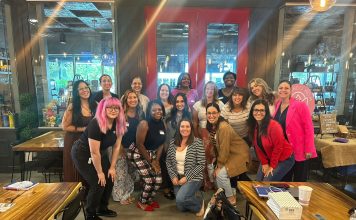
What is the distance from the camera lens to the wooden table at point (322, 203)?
1540mm

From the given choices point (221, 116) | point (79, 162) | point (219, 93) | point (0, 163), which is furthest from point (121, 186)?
point (0, 163)

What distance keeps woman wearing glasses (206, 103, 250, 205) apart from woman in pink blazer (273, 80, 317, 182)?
0.52 meters

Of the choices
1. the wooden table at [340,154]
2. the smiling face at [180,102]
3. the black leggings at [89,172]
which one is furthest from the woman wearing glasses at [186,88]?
the wooden table at [340,154]

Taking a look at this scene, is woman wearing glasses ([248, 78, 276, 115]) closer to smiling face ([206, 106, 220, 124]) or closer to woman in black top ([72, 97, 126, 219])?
smiling face ([206, 106, 220, 124])

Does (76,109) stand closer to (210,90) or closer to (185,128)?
(185,128)

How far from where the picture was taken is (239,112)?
304 centimetres

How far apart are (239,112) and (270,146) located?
2.35ft

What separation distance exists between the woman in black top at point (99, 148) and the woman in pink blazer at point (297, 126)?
1.74 m

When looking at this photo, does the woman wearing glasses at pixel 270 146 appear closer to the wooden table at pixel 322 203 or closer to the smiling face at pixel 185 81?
the wooden table at pixel 322 203

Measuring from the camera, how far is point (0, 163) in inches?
161

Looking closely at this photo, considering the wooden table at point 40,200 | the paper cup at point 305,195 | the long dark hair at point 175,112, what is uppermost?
the long dark hair at point 175,112

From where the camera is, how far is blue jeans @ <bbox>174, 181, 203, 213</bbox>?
2.71m

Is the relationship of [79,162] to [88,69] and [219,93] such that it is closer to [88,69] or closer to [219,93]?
[219,93]

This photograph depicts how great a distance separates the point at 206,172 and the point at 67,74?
3.22 m
